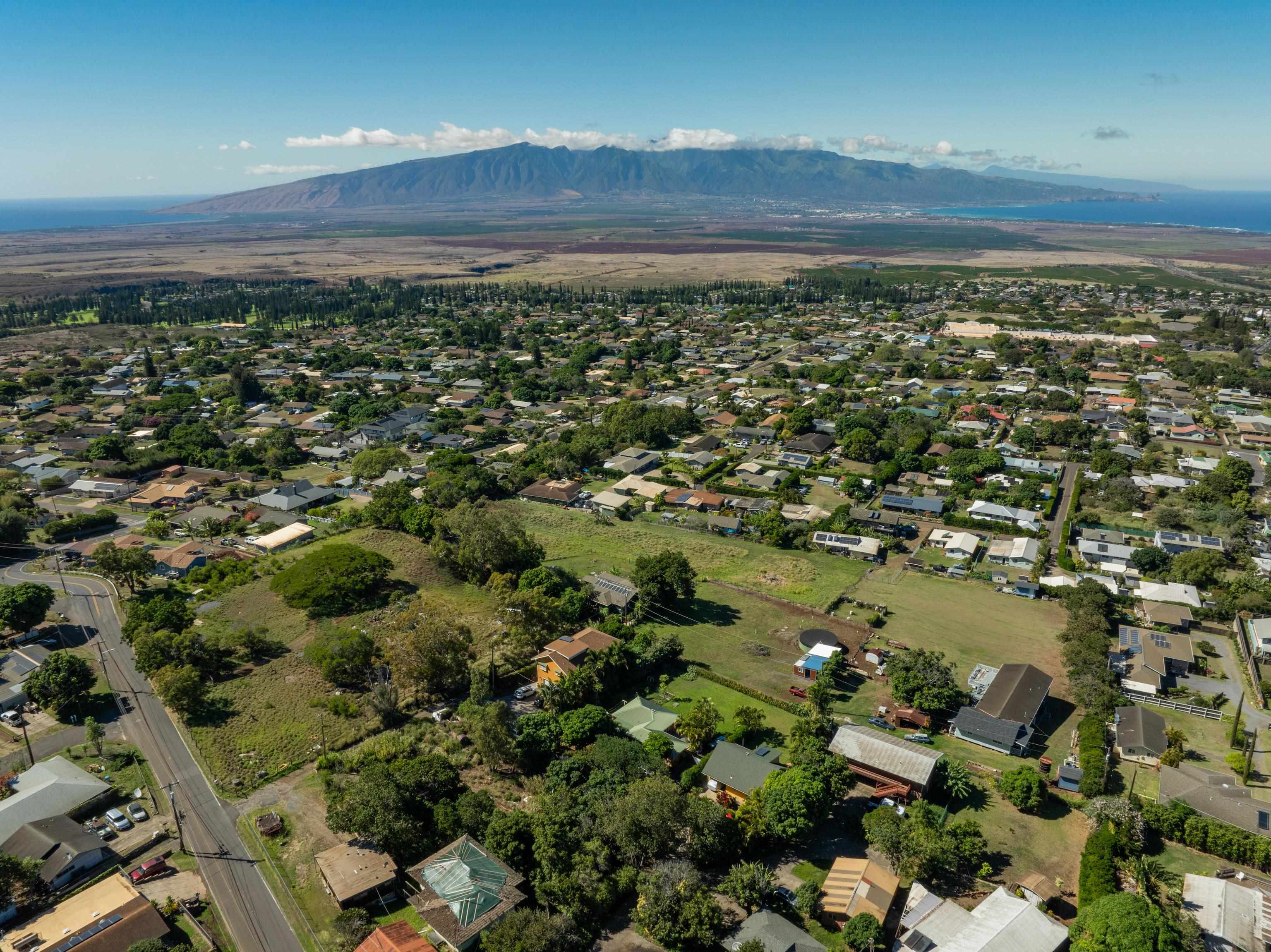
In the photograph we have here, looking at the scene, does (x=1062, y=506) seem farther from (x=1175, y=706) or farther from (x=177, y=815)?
(x=177, y=815)

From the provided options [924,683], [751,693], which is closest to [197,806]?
[751,693]

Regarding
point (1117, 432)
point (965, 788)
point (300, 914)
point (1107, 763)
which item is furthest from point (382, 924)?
point (1117, 432)

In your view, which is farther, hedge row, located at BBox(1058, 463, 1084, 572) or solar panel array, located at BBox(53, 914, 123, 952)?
hedge row, located at BBox(1058, 463, 1084, 572)

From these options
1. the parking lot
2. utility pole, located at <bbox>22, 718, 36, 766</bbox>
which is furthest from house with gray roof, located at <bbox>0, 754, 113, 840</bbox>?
utility pole, located at <bbox>22, 718, 36, 766</bbox>

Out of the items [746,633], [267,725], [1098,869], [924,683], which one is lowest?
[267,725]

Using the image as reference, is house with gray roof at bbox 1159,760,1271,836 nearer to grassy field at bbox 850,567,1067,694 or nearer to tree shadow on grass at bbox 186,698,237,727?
grassy field at bbox 850,567,1067,694

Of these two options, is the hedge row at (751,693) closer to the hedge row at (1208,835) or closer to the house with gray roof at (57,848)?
the hedge row at (1208,835)

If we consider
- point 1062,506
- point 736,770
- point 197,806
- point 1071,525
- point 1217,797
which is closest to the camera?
point 1217,797
